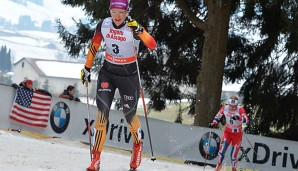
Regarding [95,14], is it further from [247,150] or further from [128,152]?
[247,150]

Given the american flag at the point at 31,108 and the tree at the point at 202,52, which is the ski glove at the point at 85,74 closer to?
the american flag at the point at 31,108

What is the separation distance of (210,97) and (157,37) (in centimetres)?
490

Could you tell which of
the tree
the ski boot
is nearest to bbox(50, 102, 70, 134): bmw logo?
the tree

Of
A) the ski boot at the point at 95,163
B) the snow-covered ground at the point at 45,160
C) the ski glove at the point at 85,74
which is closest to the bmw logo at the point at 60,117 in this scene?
the snow-covered ground at the point at 45,160

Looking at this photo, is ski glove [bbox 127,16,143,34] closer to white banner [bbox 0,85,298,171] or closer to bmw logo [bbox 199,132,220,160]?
white banner [bbox 0,85,298,171]

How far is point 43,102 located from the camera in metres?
13.5

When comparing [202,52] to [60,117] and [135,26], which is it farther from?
[135,26]

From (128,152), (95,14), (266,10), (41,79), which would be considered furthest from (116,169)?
(41,79)

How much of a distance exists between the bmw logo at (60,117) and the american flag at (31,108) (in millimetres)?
176

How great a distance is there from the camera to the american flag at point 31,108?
43.7 ft

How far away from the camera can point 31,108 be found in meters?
13.4

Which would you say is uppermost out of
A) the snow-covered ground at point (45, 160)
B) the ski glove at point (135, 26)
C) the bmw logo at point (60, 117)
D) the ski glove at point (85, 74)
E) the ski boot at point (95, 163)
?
the ski glove at point (135, 26)

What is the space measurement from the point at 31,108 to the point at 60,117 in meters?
0.79

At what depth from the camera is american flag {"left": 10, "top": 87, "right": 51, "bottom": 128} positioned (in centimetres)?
1331
